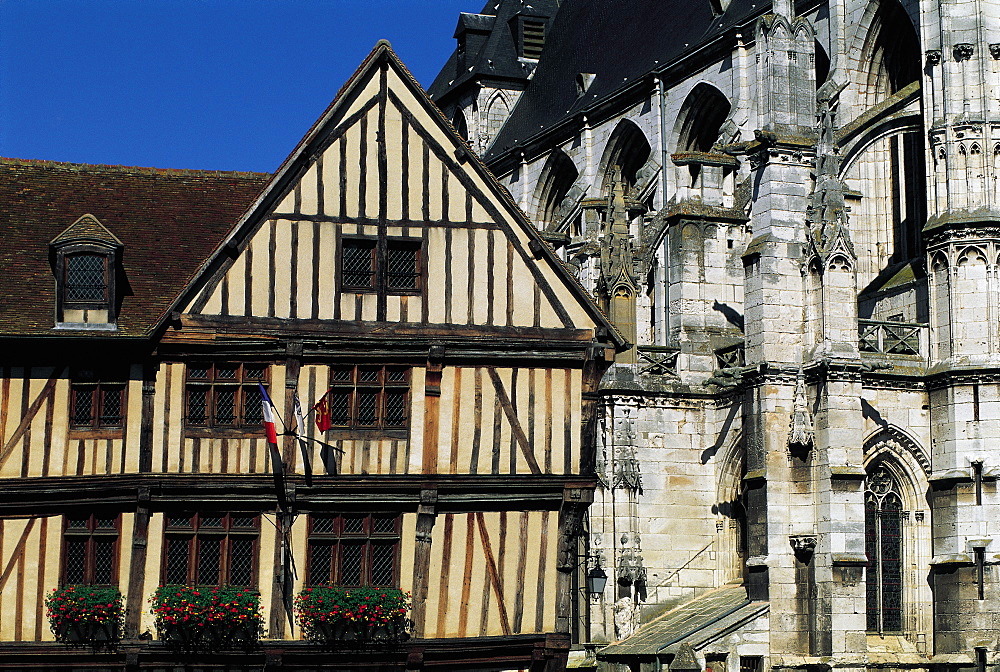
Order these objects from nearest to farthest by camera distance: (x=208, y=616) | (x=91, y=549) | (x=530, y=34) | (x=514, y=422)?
(x=208, y=616)
(x=91, y=549)
(x=514, y=422)
(x=530, y=34)

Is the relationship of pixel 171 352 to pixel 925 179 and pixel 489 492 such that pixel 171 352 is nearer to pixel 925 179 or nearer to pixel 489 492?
pixel 489 492

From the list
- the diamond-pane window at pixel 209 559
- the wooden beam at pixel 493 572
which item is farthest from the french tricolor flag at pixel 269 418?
the wooden beam at pixel 493 572

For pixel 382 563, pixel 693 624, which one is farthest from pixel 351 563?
pixel 693 624

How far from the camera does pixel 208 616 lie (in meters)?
19.6

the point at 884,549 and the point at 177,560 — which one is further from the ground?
the point at 884,549

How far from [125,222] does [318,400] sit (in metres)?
3.86

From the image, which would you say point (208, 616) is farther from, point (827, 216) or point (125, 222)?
point (827, 216)

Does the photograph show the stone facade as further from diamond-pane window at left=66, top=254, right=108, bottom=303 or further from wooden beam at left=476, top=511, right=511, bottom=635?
diamond-pane window at left=66, top=254, right=108, bottom=303

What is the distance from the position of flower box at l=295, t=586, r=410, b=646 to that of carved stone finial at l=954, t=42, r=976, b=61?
568 inches

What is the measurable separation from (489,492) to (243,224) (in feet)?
15.1

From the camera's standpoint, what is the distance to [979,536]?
26.6 m

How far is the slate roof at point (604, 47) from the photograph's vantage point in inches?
1542

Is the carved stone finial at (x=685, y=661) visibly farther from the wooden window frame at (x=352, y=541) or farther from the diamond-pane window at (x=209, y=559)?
the diamond-pane window at (x=209, y=559)

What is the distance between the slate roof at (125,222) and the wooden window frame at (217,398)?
89 centimetres
